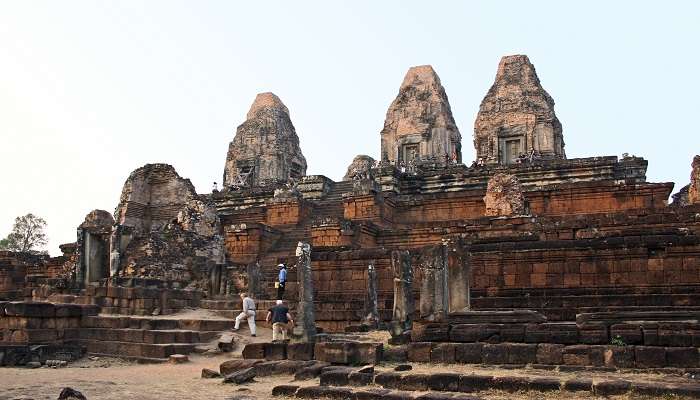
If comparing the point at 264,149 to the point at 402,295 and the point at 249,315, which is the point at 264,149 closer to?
the point at 249,315

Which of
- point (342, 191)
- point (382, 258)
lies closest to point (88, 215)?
point (342, 191)

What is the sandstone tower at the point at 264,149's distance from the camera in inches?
1478

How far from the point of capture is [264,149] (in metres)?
38.0

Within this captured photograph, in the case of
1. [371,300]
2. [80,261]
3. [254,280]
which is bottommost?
[371,300]

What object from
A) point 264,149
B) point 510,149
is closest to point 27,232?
point 264,149

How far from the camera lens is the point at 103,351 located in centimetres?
1266

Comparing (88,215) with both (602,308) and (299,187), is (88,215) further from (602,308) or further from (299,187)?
(602,308)

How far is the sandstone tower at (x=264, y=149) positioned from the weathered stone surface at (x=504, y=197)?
59.2 ft

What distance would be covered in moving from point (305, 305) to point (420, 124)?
26465 millimetres

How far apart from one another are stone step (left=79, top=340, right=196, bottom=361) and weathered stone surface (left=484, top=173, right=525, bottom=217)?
37.4 ft

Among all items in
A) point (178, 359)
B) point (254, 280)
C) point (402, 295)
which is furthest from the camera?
point (254, 280)

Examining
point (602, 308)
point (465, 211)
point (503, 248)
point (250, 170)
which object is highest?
point (250, 170)

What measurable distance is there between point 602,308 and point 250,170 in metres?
29.3

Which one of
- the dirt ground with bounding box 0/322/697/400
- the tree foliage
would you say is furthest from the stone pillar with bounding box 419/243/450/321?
the tree foliage
